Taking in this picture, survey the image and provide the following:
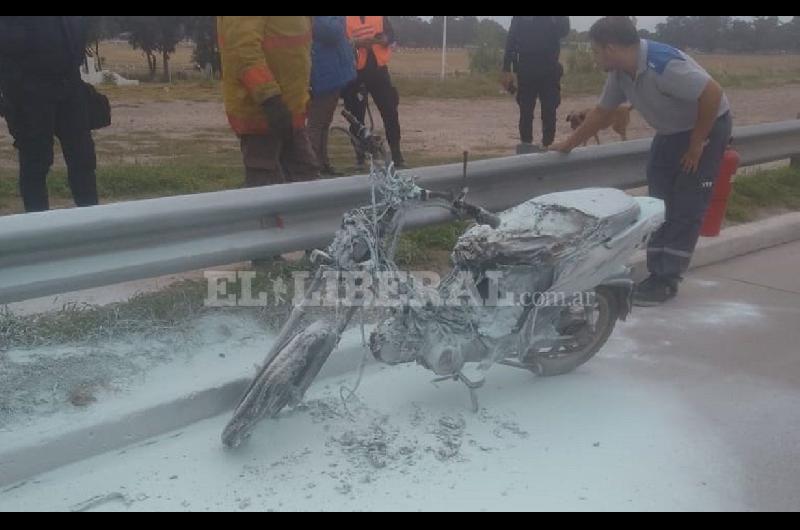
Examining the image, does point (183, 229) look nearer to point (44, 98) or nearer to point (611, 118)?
point (44, 98)

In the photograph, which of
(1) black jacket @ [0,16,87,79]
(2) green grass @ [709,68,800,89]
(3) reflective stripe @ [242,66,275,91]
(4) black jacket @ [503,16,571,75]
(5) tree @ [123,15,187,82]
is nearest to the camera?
(3) reflective stripe @ [242,66,275,91]

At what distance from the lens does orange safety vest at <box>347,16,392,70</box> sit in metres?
7.82

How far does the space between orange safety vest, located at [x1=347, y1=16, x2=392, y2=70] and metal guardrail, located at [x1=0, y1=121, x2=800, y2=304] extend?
9.23 feet

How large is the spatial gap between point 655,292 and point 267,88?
2481 millimetres

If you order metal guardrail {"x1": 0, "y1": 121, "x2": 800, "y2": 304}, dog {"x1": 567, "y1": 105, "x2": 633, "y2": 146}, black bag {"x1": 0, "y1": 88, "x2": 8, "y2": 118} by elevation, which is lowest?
metal guardrail {"x1": 0, "y1": 121, "x2": 800, "y2": 304}

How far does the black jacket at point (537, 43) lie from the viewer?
7.64m

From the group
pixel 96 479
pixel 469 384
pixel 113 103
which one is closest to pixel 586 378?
pixel 469 384

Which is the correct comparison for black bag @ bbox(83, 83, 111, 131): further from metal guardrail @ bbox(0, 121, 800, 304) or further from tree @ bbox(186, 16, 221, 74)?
tree @ bbox(186, 16, 221, 74)

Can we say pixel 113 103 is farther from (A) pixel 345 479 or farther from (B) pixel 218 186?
(A) pixel 345 479

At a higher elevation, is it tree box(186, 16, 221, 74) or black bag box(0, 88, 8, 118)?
black bag box(0, 88, 8, 118)

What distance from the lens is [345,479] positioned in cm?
326

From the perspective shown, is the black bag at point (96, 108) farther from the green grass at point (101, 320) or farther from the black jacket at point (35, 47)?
the green grass at point (101, 320)

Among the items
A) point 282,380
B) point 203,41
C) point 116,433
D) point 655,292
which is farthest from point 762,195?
point 203,41

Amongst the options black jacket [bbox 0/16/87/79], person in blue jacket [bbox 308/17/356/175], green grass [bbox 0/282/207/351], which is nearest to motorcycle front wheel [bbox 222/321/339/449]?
green grass [bbox 0/282/207/351]
